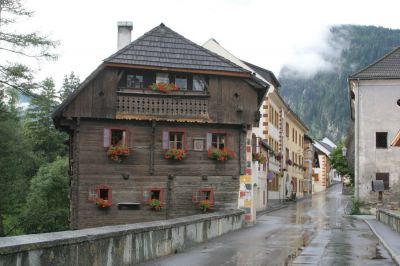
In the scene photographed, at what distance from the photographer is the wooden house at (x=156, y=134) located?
1126 inches

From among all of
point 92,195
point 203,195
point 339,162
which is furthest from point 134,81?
point 339,162

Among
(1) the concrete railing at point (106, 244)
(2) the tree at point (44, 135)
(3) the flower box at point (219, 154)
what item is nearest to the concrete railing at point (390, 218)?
(3) the flower box at point (219, 154)

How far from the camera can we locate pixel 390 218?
2700 centimetres


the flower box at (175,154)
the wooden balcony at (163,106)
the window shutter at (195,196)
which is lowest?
the window shutter at (195,196)

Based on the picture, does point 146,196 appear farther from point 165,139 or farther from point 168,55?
→ point 168,55

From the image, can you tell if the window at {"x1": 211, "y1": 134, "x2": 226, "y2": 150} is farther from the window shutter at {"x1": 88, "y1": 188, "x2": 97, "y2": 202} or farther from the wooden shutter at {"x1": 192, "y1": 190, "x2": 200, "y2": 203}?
the window shutter at {"x1": 88, "y1": 188, "x2": 97, "y2": 202}

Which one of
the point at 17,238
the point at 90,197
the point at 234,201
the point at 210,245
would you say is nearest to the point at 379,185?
the point at 234,201

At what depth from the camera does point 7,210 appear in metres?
51.5

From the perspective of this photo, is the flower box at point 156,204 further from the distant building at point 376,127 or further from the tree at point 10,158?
the distant building at point 376,127

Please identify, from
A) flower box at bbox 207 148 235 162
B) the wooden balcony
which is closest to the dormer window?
the wooden balcony

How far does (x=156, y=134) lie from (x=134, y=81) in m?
2.67

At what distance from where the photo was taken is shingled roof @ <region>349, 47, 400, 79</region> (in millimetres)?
38469

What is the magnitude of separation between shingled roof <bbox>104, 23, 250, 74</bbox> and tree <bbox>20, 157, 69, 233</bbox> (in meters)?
24.3

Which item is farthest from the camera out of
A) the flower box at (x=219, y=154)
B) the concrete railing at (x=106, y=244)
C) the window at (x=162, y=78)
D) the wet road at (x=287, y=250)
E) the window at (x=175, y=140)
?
the window at (x=162, y=78)
